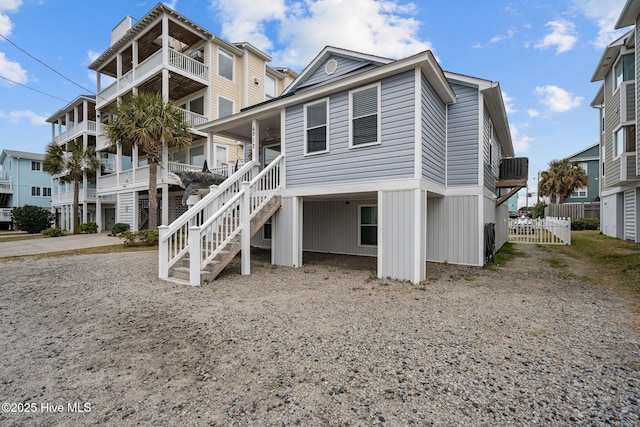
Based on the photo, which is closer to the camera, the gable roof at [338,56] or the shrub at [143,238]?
the gable roof at [338,56]

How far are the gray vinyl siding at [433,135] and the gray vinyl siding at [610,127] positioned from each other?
33.7ft

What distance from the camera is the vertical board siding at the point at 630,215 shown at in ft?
42.8

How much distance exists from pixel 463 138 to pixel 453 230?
108 inches

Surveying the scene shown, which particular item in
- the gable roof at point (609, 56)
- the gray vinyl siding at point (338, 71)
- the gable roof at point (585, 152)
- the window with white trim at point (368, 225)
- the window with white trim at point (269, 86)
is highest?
the window with white trim at point (269, 86)

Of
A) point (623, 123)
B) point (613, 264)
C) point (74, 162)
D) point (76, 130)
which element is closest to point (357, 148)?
point (613, 264)

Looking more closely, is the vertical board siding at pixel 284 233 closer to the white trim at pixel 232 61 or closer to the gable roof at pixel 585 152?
the white trim at pixel 232 61

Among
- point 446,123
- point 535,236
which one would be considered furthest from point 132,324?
point 535,236

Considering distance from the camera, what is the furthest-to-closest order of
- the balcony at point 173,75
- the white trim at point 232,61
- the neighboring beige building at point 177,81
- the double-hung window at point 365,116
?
the white trim at point 232,61 < the neighboring beige building at point 177,81 < the balcony at point 173,75 < the double-hung window at point 365,116

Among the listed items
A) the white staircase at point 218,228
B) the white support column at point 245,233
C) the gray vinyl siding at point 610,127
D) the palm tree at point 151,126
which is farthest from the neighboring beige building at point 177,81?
the gray vinyl siding at point 610,127

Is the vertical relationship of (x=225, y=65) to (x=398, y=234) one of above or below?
above

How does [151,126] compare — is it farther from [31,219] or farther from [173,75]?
[31,219]

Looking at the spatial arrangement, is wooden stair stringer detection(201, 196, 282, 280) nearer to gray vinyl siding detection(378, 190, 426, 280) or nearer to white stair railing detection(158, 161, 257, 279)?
white stair railing detection(158, 161, 257, 279)

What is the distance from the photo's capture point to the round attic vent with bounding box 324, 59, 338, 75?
30.3 feet

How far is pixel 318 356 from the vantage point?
3.12 metres
